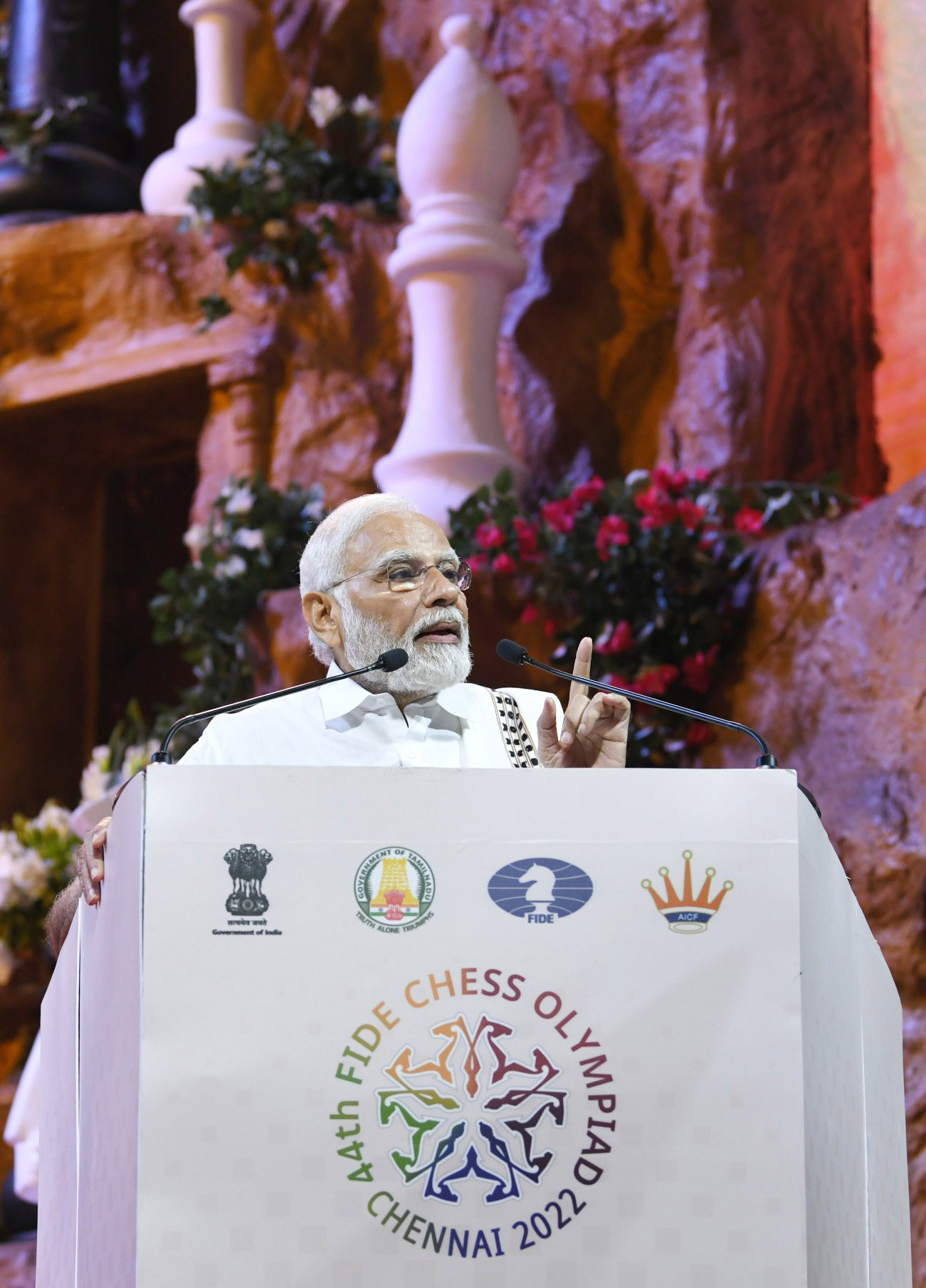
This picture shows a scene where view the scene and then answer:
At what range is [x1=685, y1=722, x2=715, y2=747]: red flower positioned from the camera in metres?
3.53

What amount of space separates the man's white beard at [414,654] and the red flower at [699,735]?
4.85 feet

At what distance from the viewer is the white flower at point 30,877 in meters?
4.42

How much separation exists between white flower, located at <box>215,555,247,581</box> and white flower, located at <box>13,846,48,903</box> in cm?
99

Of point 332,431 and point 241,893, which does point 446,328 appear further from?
point 241,893

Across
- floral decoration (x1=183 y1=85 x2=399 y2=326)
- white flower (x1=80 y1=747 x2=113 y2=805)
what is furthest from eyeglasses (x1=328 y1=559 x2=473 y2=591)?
floral decoration (x1=183 y1=85 x2=399 y2=326)

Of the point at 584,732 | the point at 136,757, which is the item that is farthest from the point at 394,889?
the point at 136,757

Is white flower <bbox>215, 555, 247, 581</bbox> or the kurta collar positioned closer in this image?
the kurta collar

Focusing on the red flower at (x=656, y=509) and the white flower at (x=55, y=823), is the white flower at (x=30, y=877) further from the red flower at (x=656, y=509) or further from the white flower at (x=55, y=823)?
the red flower at (x=656, y=509)

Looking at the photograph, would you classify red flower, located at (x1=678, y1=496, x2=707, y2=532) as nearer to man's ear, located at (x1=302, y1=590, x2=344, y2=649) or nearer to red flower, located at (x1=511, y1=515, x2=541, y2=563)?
red flower, located at (x1=511, y1=515, x2=541, y2=563)

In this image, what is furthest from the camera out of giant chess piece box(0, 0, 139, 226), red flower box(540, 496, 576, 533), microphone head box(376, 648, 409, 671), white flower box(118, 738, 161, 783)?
giant chess piece box(0, 0, 139, 226)

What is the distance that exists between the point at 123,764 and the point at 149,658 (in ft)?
5.93

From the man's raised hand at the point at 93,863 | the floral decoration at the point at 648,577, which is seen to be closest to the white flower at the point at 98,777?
the floral decoration at the point at 648,577

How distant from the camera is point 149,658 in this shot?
21.3ft

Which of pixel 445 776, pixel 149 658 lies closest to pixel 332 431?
pixel 149 658
